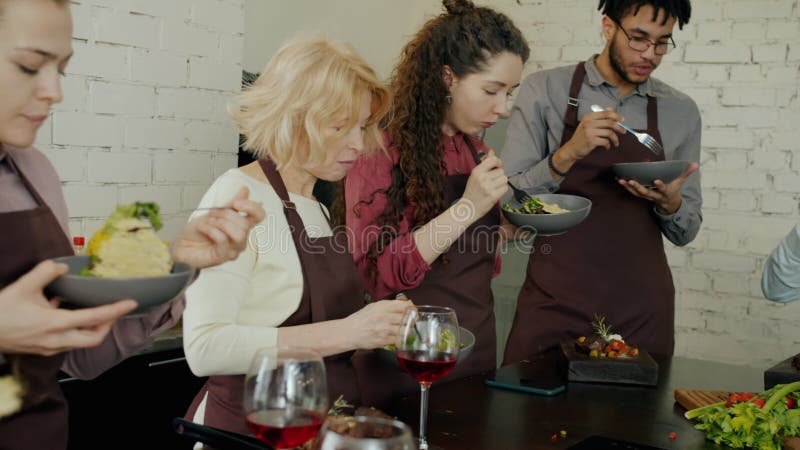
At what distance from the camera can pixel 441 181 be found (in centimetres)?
239

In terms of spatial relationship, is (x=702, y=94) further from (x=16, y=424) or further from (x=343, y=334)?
(x=16, y=424)

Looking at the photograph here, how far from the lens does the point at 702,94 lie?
12.7 ft

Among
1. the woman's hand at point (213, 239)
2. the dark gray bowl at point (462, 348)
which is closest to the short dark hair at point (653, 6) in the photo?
the dark gray bowl at point (462, 348)

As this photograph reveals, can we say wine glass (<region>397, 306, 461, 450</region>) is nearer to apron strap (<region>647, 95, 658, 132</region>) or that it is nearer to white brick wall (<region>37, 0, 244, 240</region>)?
white brick wall (<region>37, 0, 244, 240</region>)

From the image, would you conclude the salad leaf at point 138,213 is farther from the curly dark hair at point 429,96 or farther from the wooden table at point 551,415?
the curly dark hair at point 429,96

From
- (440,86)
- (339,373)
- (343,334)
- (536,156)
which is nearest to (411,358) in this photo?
(343,334)

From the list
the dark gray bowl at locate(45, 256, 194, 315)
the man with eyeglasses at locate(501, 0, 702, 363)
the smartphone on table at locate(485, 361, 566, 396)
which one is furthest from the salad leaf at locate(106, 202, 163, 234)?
the man with eyeglasses at locate(501, 0, 702, 363)

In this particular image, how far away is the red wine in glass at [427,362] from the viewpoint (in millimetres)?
1495

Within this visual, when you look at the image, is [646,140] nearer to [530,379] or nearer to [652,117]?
[652,117]

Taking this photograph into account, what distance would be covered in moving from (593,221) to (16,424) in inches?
80.1

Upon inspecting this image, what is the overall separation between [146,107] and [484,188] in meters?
1.27

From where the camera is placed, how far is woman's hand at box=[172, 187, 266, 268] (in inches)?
54.4

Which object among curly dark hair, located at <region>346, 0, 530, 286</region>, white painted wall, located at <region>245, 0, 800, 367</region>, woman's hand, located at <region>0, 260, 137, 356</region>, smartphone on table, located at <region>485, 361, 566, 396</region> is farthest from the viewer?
white painted wall, located at <region>245, 0, 800, 367</region>

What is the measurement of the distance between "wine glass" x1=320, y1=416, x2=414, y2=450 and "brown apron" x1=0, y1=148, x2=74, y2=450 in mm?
616
